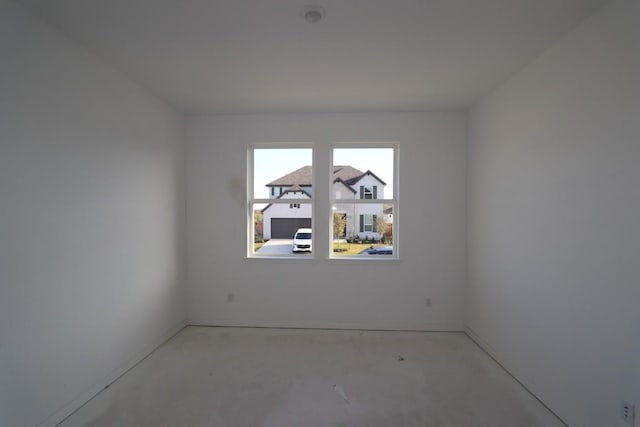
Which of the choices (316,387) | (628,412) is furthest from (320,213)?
(628,412)

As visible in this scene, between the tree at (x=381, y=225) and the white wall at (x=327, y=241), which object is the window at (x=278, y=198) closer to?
the white wall at (x=327, y=241)

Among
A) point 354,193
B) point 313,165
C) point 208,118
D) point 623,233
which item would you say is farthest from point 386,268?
point 208,118

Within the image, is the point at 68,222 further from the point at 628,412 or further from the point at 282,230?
the point at 628,412

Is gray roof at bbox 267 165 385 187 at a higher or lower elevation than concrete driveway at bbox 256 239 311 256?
higher

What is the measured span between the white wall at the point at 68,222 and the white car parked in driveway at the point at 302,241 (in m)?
1.54

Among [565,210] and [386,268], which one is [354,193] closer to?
[386,268]

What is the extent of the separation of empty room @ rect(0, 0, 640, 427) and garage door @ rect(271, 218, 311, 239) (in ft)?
0.10

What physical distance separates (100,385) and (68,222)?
51.6 inches

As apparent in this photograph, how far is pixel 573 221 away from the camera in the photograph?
1.83 m

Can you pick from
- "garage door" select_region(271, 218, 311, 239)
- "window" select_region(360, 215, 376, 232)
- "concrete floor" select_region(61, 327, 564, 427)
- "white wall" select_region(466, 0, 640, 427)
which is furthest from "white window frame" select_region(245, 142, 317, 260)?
"white wall" select_region(466, 0, 640, 427)

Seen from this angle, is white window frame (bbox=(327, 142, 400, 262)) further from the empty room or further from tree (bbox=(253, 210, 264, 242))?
tree (bbox=(253, 210, 264, 242))

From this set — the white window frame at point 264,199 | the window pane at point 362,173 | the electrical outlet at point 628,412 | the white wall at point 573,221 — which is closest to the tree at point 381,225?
the window pane at point 362,173

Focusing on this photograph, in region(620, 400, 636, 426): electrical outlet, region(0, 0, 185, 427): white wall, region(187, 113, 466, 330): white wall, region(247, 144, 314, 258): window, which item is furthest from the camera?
region(247, 144, 314, 258): window

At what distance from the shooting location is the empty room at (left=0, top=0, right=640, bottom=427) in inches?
64.1
